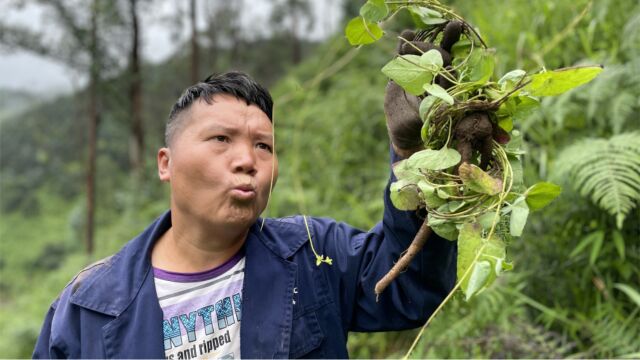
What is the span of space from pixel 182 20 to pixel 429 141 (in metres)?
17.4

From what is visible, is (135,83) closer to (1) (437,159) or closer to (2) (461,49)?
(2) (461,49)

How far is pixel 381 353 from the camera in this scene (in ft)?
9.12

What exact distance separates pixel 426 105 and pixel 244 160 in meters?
0.49

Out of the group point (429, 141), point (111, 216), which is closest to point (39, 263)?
point (111, 216)

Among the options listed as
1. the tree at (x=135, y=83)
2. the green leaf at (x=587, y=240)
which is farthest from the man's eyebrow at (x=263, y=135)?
the tree at (x=135, y=83)

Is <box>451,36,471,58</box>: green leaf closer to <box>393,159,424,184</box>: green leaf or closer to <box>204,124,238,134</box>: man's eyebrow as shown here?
<box>393,159,424,184</box>: green leaf

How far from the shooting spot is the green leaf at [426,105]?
97 centimetres

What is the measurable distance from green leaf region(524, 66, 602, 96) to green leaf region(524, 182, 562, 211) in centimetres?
18

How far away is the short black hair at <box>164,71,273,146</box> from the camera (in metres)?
1.34

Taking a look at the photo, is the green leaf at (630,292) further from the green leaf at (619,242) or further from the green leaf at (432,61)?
the green leaf at (432,61)

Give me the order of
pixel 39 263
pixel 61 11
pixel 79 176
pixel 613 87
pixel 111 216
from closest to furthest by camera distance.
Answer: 1. pixel 613 87
2. pixel 61 11
3. pixel 111 216
4. pixel 39 263
5. pixel 79 176

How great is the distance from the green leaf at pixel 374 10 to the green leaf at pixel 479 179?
38 cm

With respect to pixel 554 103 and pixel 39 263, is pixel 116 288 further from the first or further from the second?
pixel 39 263

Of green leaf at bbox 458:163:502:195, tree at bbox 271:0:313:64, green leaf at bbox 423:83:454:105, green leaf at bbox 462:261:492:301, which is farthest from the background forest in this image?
tree at bbox 271:0:313:64
